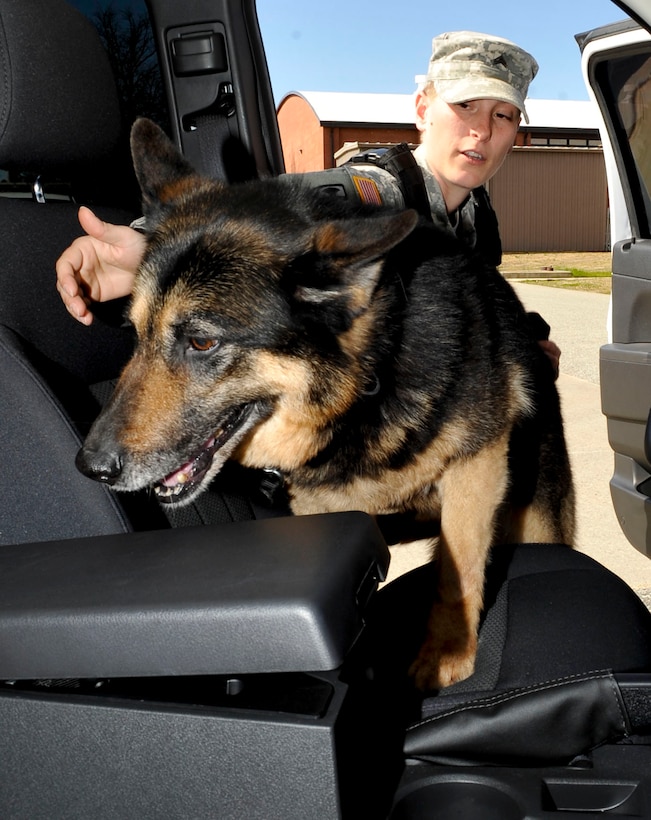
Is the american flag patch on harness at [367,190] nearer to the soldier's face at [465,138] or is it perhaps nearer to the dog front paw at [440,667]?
the soldier's face at [465,138]

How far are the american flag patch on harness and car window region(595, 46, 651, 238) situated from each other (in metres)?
1.35

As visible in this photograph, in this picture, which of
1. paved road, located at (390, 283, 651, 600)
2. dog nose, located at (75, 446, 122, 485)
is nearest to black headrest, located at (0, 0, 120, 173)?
dog nose, located at (75, 446, 122, 485)

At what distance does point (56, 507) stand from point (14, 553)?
25 cm

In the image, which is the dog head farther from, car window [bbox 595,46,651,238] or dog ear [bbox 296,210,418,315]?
car window [bbox 595,46,651,238]

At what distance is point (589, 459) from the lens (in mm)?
5418

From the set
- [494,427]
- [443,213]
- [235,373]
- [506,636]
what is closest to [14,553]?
[235,373]

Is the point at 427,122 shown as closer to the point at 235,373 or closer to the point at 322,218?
the point at 322,218

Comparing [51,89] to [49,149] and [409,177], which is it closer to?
[49,149]

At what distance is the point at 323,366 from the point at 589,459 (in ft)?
12.5

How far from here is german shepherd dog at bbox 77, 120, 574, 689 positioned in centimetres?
194

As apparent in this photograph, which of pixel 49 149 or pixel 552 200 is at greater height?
pixel 49 149

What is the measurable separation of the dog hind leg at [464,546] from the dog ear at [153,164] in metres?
1.07

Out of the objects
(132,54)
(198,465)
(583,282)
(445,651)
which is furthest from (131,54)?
(583,282)

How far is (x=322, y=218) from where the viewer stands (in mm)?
2117
